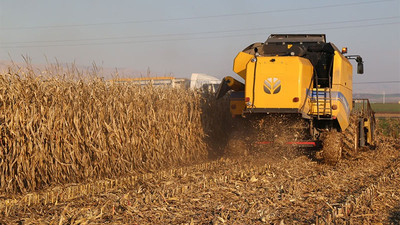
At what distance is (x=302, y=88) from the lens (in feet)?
35.8

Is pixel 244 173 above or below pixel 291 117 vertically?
below

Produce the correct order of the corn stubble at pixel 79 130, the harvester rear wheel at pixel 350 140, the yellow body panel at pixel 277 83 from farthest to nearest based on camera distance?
the harvester rear wheel at pixel 350 140 → the yellow body panel at pixel 277 83 → the corn stubble at pixel 79 130

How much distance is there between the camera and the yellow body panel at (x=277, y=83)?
1077 centimetres

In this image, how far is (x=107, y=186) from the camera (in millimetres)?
8477

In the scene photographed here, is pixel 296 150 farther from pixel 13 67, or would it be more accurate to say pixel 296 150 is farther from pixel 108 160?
pixel 13 67

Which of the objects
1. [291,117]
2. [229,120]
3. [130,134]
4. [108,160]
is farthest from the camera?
[229,120]

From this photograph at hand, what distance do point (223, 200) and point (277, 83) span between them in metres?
4.34

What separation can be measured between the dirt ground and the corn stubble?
581 millimetres

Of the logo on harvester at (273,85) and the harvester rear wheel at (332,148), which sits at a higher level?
the logo on harvester at (273,85)

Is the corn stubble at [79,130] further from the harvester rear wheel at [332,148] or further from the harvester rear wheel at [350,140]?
the harvester rear wheel at [350,140]

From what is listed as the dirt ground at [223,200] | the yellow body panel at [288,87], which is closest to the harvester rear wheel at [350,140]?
the yellow body panel at [288,87]

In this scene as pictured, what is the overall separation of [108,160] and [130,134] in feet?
3.17

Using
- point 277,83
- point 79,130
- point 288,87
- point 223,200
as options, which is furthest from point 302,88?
point 79,130

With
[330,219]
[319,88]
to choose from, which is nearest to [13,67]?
[330,219]
